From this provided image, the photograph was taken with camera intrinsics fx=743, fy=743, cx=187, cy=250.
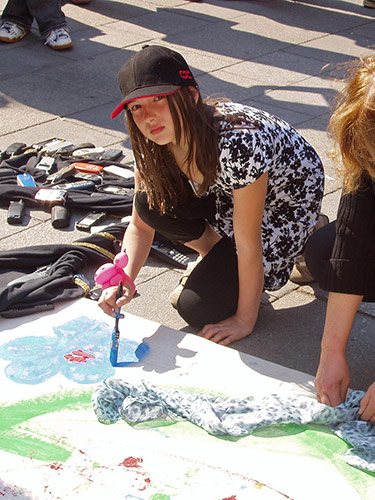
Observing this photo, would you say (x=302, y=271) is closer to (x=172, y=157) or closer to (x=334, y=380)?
(x=172, y=157)

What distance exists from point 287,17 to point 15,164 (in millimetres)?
4009

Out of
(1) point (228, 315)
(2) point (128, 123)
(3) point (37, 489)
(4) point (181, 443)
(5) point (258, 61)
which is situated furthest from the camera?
(5) point (258, 61)

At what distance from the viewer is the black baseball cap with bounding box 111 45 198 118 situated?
7.80 ft

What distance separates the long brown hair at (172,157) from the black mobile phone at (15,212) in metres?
1.02

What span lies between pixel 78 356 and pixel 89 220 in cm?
111

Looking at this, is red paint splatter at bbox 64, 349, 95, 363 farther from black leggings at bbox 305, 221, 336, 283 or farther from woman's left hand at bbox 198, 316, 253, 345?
black leggings at bbox 305, 221, 336, 283

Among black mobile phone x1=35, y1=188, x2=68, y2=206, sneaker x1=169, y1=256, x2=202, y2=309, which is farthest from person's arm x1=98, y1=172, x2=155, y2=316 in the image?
black mobile phone x1=35, y1=188, x2=68, y2=206

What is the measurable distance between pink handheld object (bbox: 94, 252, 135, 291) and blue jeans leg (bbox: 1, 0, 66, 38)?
416 centimetres

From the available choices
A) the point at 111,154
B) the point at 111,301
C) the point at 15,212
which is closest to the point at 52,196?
the point at 15,212

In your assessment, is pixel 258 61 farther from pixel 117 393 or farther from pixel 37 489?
pixel 37 489

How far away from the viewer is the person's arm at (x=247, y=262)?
8.35 ft

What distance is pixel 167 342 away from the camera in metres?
2.64

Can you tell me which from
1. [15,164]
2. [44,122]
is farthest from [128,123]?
[44,122]

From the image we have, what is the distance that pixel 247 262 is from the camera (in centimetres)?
262
